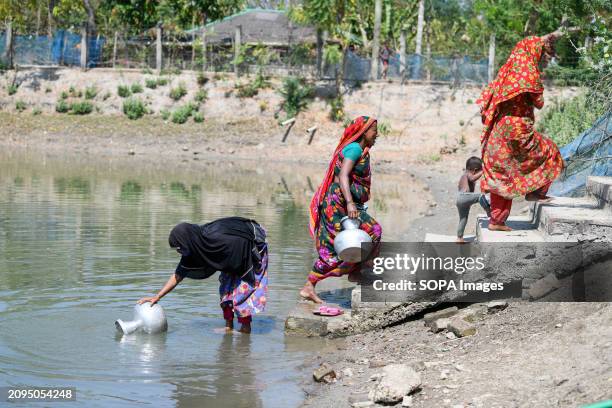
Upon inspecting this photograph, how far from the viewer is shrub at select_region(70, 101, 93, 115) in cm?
3191

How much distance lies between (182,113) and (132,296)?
22.2 meters

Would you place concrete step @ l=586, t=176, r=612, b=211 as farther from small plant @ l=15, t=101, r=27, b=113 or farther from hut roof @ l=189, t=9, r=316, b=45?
hut roof @ l=189, t=9, r=316, b=45

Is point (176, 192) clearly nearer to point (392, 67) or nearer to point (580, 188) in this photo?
point (580, 188)

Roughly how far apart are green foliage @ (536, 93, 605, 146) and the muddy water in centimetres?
289

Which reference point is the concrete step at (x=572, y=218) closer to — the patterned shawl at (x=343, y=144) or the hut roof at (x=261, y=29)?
the patterned shawl at (x=343, y=144)

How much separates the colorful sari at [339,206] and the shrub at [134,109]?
2438 cm

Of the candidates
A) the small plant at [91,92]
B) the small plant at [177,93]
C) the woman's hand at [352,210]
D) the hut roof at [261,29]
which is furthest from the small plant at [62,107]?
the woman's hand at [352,210]

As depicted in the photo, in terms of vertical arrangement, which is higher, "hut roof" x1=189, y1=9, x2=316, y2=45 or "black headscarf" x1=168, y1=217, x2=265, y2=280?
"hut roof" x1=189, y1=9, x2=316, y2=45

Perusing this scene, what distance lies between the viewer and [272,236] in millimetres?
13570

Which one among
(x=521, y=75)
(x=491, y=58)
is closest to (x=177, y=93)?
(x=491, y=58)

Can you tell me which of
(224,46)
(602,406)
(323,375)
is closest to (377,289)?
(323,375)

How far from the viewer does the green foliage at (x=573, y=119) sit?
432 inches

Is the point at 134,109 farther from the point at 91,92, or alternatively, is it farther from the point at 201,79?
the point at 201,79

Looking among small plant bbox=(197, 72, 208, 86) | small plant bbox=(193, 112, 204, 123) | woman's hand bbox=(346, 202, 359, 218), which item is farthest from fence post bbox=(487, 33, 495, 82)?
woman's hand bbox=(346, 202, 359, 218)
